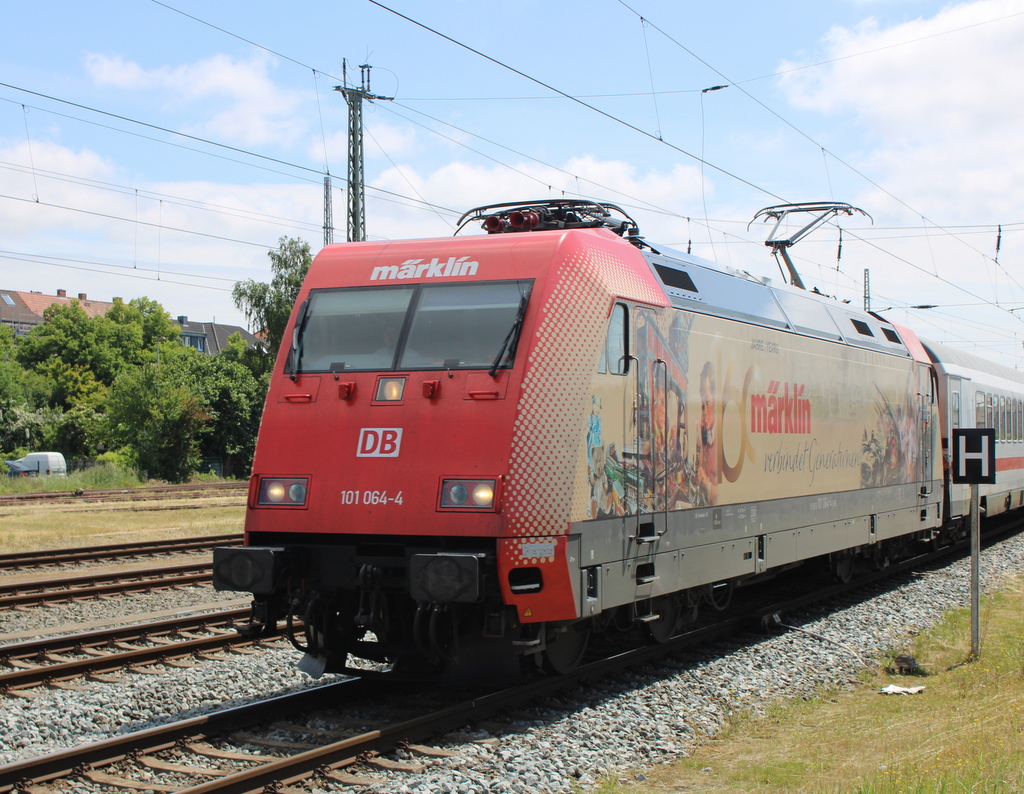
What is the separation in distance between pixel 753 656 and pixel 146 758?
18.7ft

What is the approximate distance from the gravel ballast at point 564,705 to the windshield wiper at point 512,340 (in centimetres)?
252

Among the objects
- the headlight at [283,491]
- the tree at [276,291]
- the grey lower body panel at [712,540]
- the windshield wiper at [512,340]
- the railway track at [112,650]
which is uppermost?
the tree at [276,291]

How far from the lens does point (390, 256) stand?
8156 millimetres

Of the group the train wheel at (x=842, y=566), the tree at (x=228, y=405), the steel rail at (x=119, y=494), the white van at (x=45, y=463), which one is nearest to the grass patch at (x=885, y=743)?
the train wheel at (x=842, y=566)

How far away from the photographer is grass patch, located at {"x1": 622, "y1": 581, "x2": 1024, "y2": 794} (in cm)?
576

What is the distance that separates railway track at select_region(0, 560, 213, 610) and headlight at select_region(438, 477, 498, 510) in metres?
7.48

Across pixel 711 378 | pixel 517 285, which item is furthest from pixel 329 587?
pixel 711 378

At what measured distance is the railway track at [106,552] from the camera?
15.9 metres

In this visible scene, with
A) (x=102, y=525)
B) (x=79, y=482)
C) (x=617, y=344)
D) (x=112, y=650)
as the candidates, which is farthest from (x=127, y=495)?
(x=617, y=344)

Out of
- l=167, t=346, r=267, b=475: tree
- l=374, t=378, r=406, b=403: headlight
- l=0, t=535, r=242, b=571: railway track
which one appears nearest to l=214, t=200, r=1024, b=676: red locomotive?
l=374, t=378, r=406, b=403: headlight

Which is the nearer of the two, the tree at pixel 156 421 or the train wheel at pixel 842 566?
the train wheel at pixel 842 566

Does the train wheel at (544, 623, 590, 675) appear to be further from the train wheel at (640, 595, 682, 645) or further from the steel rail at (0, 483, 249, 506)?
the steel rail at (0, 483, 249, 506)

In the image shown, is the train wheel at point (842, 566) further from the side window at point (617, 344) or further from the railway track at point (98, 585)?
the railway track at point (98, 585)

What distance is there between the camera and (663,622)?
9250 millimetres
